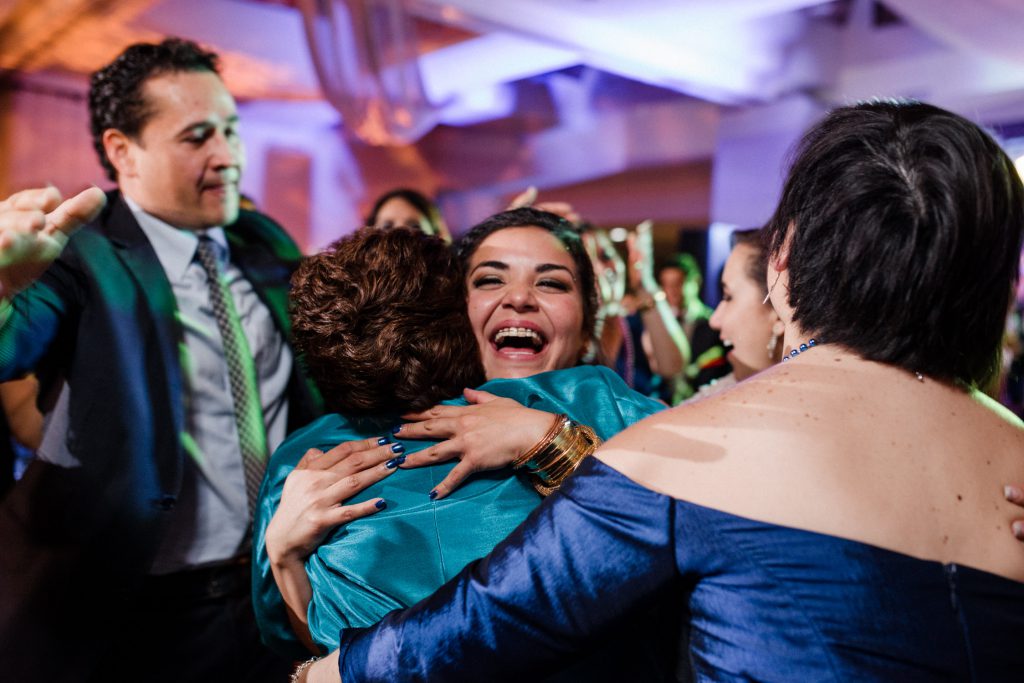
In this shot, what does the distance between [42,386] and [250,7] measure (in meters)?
5.42

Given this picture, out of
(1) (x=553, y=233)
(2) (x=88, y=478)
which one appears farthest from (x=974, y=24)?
(2) (x=88, y=478)

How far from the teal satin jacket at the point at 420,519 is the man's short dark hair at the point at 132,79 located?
1.13 metres

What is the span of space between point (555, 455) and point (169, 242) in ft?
4.27

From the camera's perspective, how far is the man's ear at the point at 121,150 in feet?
6.61

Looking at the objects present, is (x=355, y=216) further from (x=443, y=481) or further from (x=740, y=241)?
(x=443, y=481)

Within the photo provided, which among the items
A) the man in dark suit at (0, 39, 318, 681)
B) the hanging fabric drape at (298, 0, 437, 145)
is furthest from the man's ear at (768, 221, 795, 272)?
the hanging fabric drape at (298, 0, 437, 145)

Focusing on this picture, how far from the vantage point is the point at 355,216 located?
876cm

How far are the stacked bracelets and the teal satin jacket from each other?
5 cm

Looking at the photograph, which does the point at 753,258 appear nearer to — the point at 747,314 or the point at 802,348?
the point at 747,314

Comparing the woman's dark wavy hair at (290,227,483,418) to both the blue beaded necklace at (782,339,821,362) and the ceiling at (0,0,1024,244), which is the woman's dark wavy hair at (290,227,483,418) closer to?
the blue beaded necklace at (782,339,821,362)

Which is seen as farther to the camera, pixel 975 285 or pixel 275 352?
pixel 275 352

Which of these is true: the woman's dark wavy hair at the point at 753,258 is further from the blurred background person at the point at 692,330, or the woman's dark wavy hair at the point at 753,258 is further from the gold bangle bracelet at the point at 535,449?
the gold bangle bracelet at the point at 535,449

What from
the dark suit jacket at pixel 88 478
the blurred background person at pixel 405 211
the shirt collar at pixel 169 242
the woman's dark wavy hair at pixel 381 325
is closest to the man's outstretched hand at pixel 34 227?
the woman's dark wavy hair at pixel 381 325

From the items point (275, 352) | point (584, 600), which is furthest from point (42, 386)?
point (584, 600)
